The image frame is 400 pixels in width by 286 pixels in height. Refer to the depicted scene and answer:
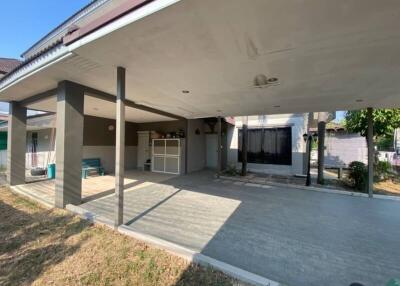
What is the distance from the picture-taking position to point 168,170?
1016cm

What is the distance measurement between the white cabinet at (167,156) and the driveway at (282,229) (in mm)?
3701

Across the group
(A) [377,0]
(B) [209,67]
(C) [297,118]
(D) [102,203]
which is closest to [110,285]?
(D) [102,203]

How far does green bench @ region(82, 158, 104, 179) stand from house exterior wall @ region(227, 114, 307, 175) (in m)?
7.03

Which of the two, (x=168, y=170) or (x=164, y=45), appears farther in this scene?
(x=168, y=170)

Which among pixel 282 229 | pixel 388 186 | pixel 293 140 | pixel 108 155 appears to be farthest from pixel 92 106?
pixel 388 186

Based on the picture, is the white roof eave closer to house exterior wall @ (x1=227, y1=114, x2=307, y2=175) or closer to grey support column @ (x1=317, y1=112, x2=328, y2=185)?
grey support column @ (x1=317, y1=112, x2=328, y2=185)

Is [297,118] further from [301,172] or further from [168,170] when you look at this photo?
[168,170]

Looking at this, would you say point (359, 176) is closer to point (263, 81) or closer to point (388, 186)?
point (388, 186)

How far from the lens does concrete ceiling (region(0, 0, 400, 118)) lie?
1971mm

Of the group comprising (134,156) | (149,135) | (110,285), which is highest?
(149,135)

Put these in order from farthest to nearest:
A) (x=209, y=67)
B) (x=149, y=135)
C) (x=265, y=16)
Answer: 1. (x=149, y=135)
2. (x=209, y=67)
3. (x=265, y=16)

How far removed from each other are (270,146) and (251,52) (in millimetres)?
8671

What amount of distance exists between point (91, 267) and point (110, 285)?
0.48m

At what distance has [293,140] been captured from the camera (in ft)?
32.7
